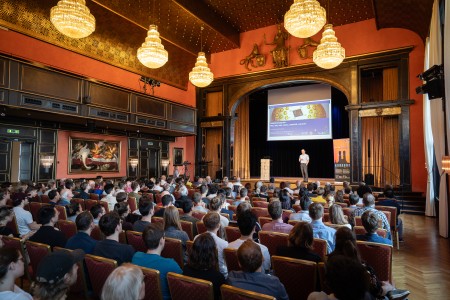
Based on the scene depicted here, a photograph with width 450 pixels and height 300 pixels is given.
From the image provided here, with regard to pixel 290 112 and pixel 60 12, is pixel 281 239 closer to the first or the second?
pixel 60 12

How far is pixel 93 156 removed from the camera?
11594mm

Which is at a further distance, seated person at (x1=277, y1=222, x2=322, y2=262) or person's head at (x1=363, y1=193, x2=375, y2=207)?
person's head at (x1=363, y1=193, x2=375, y2=207)

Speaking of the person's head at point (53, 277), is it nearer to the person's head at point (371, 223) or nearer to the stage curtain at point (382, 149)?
the person's head at point (371, 223)

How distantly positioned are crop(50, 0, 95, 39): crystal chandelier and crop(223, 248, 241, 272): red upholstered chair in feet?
20.2

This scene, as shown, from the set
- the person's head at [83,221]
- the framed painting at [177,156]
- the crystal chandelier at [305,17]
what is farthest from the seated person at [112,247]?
the framed painting at [177,156]

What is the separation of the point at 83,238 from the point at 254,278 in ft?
6.25

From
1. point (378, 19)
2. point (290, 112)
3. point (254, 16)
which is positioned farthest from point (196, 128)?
point (378, 19)

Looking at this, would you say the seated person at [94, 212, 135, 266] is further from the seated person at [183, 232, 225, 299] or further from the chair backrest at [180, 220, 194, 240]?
the chair backrest at [180, 220, 194, 240]

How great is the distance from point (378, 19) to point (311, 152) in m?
8.11

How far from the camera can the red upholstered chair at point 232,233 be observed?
3.74m

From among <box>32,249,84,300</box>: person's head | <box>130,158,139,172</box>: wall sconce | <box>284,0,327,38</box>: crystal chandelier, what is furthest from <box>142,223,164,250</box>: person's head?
<box>130,158,139,172</box>: wall sconce

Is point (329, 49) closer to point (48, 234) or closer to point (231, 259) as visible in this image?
point (231, 259)

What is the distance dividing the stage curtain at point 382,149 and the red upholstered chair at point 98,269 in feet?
36.6

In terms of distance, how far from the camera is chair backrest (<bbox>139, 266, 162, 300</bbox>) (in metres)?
2.17
